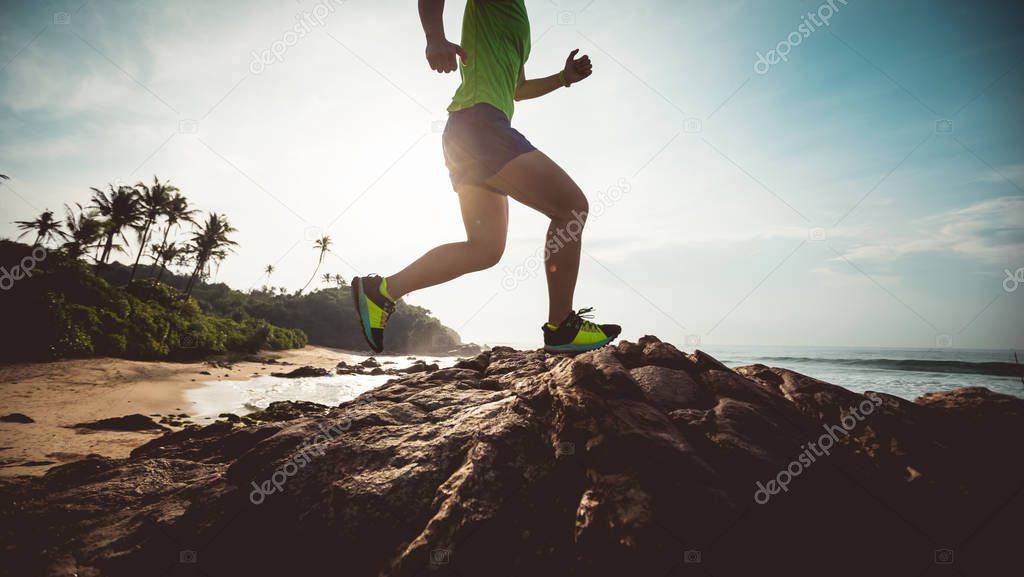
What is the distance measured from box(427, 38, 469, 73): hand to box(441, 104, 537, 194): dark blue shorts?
25 centimetres

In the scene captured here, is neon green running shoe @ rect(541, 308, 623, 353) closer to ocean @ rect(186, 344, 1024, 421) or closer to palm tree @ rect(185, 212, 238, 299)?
ocean @ rect(186, 344, 1024, 421)

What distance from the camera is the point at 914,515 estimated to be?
1.29m

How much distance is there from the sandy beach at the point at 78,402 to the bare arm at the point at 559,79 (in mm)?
5836

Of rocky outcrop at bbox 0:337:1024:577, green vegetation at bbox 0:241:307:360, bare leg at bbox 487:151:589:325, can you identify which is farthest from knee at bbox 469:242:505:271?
green vegetation at bbox 0:241:307:360

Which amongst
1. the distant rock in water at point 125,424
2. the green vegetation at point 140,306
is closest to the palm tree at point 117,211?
the green vegetation at point 140,306

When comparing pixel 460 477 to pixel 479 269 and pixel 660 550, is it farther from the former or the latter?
pixel 479 269

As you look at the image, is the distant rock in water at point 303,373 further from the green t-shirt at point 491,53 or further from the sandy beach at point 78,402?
the green t-shirt at point 491,53

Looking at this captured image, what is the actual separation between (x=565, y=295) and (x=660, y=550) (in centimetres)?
141

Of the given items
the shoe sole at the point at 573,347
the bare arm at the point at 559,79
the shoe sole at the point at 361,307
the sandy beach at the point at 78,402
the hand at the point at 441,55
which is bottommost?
the sandy beach at the point at 78,402

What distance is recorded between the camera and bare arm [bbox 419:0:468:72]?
2055mm

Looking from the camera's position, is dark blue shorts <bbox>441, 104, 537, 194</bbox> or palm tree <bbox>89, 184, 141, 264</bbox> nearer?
dark blue shorts <bbox>441, 104, 537, 194</bbox>

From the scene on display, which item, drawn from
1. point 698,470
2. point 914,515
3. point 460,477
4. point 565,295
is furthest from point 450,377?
point 914,515

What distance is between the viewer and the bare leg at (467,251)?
2311 millimetres

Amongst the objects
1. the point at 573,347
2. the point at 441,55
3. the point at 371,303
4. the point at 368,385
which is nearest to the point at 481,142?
the point at 441,55
